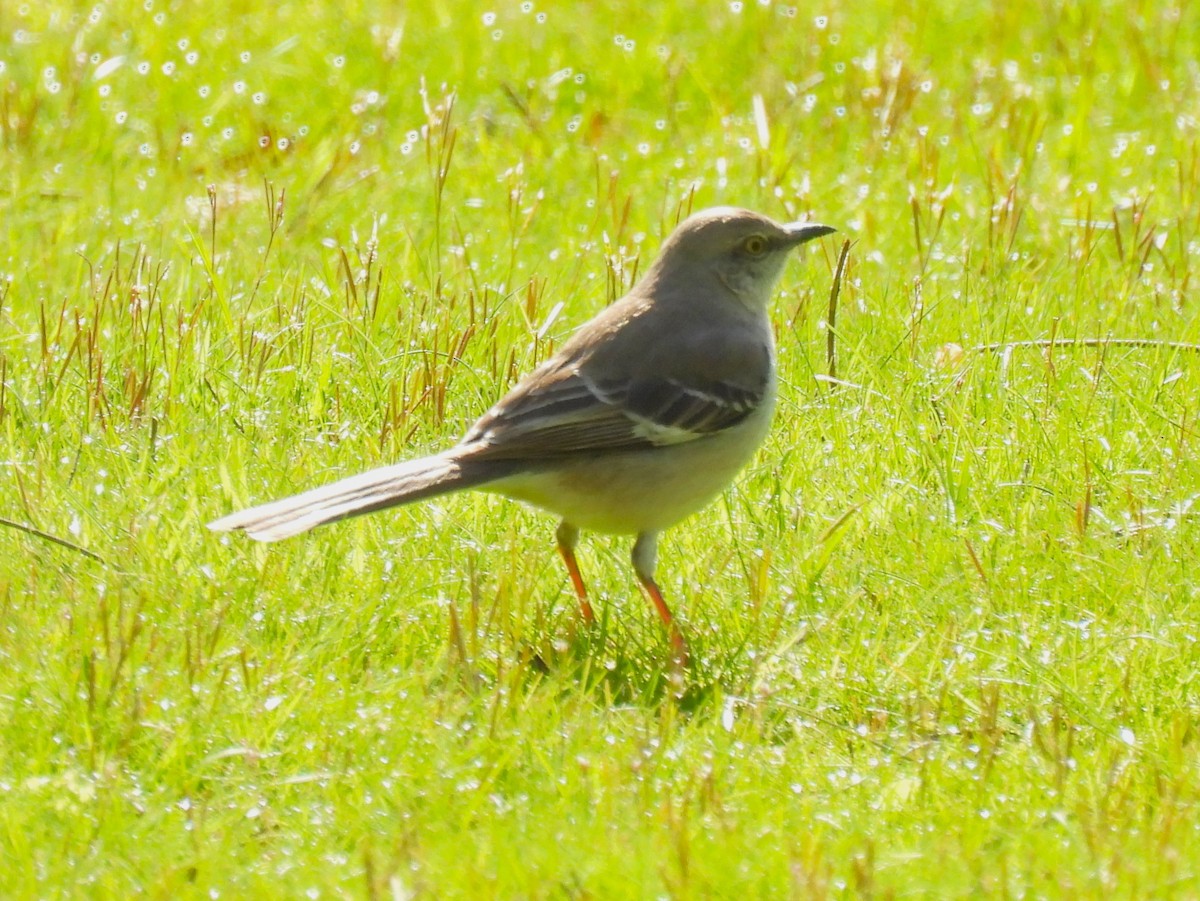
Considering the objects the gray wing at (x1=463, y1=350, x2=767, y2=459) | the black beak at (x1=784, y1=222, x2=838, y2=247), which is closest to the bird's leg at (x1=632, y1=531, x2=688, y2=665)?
the gray wing at (x1=463, y1=350, x2=767, y2=459)

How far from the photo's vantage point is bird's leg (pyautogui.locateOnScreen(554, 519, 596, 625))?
5.10 metres

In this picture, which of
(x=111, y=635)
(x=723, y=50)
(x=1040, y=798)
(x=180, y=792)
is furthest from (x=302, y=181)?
(x=1040, y=798)

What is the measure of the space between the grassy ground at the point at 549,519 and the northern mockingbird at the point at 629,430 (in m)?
0.24

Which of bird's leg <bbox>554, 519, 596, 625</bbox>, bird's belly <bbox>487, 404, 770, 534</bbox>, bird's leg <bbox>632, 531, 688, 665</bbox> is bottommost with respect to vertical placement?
bird's leg <bbox>554, 519, 596, 625</bbox>

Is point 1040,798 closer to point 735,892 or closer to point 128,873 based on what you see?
point 735,892

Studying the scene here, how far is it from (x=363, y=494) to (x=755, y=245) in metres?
1.82

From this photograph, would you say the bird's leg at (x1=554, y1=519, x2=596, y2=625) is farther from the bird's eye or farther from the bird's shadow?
the bird's eye

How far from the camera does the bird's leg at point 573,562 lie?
510cm

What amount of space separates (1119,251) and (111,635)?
173 inches

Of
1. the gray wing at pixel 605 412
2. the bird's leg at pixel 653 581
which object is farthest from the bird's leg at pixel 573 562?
the gray wing at pixel 605 412

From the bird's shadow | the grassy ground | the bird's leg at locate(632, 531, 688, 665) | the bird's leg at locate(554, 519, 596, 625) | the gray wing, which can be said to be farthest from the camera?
the gray wing

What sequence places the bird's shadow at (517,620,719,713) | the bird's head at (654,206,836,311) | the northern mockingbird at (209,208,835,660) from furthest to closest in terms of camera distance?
the bird's head at (654,206,836,311), the northern mockingbird at (209,208,835,660), the bird's shadow at (517,620,719,713)

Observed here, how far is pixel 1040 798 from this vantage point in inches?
163

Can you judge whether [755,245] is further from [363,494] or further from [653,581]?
[363,494]
